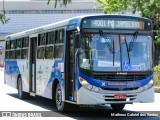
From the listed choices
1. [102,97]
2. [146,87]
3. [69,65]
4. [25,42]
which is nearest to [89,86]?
[102,97]

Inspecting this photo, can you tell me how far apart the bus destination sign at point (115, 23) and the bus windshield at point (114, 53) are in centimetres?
28

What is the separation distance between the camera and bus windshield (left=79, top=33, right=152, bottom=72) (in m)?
12.1

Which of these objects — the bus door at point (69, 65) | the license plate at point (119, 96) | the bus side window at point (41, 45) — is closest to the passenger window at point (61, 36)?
the bus door at point (69, 65)

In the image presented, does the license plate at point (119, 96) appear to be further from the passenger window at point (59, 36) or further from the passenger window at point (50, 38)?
the passenger window at point (50, 38)

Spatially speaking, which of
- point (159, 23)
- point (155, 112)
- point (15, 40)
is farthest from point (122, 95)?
point (159, 23)

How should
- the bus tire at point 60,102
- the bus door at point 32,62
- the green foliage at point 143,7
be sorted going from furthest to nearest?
the green foliage at point 143,7 → the bus door at point 32,62 → the bus tire at point 60,102

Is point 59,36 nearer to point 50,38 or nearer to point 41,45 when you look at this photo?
point 50,38

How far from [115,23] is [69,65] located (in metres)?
1.78

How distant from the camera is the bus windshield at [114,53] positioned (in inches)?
477

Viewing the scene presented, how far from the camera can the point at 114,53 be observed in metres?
12.3

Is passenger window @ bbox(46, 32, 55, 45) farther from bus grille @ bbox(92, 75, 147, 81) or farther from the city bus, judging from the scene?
bus grille @ bbox(92, 75, 147, 81)

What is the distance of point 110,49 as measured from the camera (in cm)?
1226

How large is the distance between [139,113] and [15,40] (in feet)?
28.5

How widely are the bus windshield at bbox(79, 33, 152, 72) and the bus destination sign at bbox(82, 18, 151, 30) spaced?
28 cm
